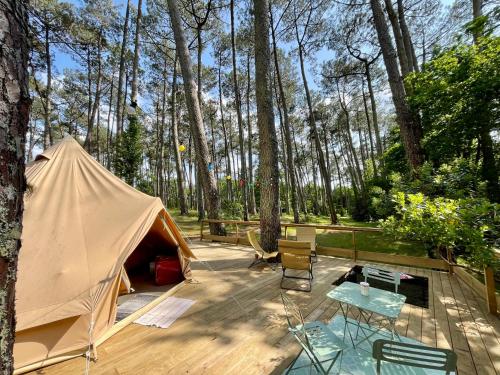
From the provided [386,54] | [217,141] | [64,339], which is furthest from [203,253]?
[217,141]

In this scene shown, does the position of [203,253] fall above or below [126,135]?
below

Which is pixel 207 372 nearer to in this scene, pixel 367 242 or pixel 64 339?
pixel 64 339

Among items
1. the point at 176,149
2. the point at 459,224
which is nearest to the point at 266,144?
the point at 459,224

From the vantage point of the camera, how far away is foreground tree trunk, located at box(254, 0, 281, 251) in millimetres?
5617

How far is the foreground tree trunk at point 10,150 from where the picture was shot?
0.74m

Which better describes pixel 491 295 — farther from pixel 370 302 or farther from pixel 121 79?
pixel 121 79

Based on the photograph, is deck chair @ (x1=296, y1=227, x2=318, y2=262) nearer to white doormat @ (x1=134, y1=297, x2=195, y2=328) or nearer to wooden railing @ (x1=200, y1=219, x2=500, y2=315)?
wooden railing @ (x1=200, y1=219, x2=500, y2=315)

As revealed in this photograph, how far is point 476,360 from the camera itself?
7.58 feet

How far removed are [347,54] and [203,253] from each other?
1227 cm

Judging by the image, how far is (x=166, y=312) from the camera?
332 cm

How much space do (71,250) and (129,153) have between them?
983 centimetres

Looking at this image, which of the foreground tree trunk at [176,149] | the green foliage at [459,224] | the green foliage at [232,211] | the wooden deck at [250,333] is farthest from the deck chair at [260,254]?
the foreground tree trunk at [176,149]

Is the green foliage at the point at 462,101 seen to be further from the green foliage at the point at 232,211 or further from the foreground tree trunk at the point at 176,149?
the foreground tree trunk at the point at 176,149

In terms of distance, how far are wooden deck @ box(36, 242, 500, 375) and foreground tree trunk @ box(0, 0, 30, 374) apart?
6.43 ft
